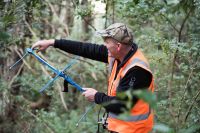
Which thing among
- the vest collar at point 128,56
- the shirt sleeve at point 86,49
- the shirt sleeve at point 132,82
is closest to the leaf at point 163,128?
the shirt sleeve at point 132,82

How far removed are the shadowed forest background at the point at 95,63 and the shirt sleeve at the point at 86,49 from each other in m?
0.52

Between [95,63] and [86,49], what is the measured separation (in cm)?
374

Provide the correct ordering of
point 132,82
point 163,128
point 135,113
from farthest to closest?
point 135,113
point 132,82
point 163,128

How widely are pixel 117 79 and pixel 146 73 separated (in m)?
0.27

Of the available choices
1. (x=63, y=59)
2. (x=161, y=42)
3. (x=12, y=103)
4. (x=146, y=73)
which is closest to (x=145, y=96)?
(x=146, y=73)

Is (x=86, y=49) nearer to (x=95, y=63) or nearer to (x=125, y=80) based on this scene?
(x=125, y=80)

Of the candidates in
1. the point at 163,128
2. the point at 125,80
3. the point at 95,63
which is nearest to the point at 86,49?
the point at 125,80

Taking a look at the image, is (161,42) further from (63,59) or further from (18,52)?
(63,59)

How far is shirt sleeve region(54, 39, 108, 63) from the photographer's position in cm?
402

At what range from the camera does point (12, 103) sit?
6.38 metres

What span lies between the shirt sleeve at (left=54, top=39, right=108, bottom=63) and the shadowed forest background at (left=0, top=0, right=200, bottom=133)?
1.71 ft

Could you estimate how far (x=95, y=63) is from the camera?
780 cm

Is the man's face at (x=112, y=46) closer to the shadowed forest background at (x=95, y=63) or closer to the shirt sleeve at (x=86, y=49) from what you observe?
the shirt sleeve at (x=86, y=49)

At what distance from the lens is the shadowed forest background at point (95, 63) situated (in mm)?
4844
